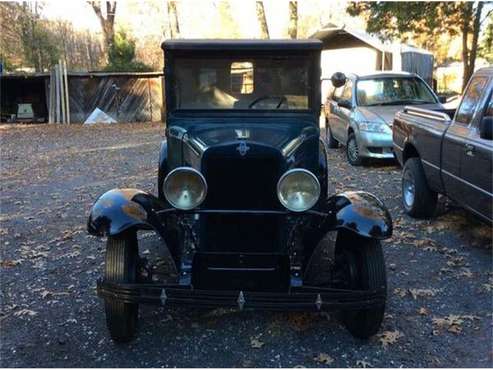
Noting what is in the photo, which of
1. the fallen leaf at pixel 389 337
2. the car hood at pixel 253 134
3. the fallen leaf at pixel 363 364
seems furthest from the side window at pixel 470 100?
the fallen leaf at pixel 363 364

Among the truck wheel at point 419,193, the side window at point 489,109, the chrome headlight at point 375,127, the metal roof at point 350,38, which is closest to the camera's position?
the side window at point 489,109

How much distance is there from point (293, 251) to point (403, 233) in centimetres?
285

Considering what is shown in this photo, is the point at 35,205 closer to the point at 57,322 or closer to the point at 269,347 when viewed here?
the point at 57,322

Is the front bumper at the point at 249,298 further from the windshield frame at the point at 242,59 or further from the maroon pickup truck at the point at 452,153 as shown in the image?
the maroon pickup truck at the point at 452,153

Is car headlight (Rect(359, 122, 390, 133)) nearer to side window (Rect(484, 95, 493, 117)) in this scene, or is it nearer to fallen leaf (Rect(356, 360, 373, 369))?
side window (Rect(484, 95, 493, 117))

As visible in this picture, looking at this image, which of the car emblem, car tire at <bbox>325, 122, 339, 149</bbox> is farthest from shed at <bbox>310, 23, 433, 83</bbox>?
the car emblem

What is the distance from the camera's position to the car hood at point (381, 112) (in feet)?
32.3

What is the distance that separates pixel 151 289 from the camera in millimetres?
3414

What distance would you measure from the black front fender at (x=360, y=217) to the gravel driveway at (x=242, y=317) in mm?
793

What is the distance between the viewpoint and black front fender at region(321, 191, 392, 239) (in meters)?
3.72

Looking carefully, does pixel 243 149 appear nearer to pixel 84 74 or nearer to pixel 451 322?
pixel 451 322

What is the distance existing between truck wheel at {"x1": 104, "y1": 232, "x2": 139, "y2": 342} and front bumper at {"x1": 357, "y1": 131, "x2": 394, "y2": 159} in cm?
682

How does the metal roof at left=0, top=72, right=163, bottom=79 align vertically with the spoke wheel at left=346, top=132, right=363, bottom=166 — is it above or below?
above

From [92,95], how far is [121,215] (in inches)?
799
